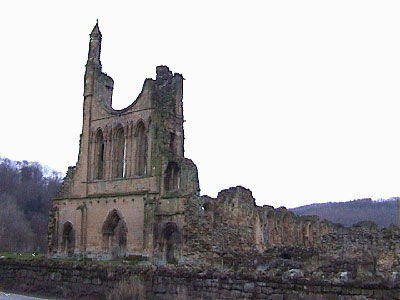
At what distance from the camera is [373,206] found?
83438 millimetres

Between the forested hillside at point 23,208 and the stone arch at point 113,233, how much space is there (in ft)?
92.0

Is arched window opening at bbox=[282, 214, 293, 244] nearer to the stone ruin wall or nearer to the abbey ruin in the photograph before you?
the stone ruin wall

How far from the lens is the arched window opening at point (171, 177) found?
27.4 m

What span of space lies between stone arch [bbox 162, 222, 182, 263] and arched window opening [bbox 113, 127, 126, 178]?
14.9ft

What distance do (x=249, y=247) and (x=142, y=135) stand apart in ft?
26.8

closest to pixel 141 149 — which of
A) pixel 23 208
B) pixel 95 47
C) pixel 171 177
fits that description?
pixel 171 177

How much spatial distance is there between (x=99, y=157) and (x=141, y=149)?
3407 mm

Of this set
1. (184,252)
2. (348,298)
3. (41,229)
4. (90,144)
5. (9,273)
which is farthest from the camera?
(41,229)

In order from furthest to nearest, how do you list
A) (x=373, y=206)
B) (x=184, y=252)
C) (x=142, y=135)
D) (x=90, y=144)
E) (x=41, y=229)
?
(x=373, y=206), (x=41, y=229), (x=90, y=144), (x=142, y=135), (x=184, y=252)

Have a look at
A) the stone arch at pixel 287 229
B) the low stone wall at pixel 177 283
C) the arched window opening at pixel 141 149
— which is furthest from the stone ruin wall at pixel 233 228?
the low stone wall at pixel 177 283

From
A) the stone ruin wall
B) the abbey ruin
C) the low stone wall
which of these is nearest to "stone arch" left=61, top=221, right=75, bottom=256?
the abbey ruin

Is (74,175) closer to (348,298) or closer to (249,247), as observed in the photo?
(249,247)

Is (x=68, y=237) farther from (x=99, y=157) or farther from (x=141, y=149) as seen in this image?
(x=141, y=149)

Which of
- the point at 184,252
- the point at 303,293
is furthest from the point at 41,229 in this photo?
the point at 303,293
